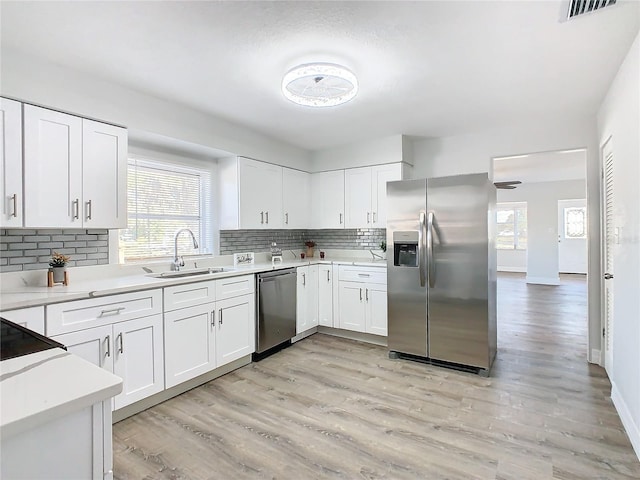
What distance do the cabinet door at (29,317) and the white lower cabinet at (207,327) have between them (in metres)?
0.79

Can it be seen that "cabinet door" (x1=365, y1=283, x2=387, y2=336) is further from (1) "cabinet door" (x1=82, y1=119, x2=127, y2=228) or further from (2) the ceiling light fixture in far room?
(1) "cabinet door" (x1=82, y1=119, x2=127, y2=228)

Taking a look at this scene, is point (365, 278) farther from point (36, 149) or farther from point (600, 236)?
point (36, 149)

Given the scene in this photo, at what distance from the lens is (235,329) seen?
3.30 metres

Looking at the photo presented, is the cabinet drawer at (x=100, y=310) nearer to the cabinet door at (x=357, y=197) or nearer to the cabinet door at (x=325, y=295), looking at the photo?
Result: the cabinet door at (x=325, y=295)

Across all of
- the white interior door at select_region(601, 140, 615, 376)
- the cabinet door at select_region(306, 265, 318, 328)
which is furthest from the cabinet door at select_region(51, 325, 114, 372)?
the white interior door at select_region(601, 140, 615, 376)

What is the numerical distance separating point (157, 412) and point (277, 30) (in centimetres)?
269

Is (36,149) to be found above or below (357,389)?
above

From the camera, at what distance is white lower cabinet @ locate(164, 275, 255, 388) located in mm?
2736

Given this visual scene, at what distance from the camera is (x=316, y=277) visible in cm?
443

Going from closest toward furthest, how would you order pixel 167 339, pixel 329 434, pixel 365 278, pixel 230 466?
pixel 230 466 → pixel 329 434 → pixel 167 339 → pixel 365 278

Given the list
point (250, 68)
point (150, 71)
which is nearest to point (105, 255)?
point (150, 71)

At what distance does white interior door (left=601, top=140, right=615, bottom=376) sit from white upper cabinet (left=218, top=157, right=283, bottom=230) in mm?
3282

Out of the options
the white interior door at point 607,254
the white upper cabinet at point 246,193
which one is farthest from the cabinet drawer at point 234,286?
the white interior door at point 607,254

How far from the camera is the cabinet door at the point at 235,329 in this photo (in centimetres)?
315
